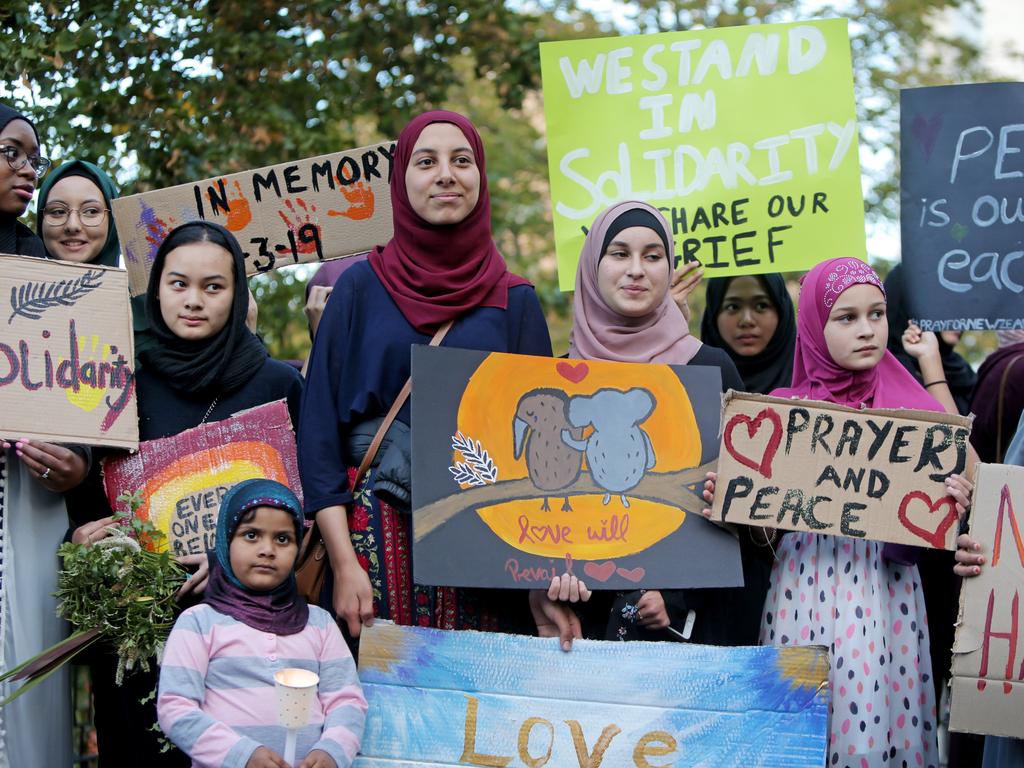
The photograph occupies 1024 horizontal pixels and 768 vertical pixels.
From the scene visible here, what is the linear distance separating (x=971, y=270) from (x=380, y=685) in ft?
8.50

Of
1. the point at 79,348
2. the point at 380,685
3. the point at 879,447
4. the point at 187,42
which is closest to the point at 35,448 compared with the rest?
the point at 79,348

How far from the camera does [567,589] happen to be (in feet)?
12.3

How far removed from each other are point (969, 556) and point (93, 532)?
100.0 inches

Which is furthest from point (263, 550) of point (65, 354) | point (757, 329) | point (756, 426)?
point (757, 329)

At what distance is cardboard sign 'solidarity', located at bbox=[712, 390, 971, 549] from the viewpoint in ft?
12.6

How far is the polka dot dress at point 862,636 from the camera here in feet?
12.8

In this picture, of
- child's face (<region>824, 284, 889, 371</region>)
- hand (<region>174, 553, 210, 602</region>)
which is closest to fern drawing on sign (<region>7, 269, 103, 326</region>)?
hand (<region>174, 553, 210, 602</region>)

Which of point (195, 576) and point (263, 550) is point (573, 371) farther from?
point (195, 576)

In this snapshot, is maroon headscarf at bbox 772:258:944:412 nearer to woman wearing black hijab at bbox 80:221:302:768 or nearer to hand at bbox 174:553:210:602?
woman wearing black hijab at bbox 80:221:302:768

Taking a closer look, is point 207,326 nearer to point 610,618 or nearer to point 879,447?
point 610,618

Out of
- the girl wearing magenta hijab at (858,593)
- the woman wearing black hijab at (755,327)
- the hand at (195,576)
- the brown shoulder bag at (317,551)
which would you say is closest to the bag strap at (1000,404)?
the girl wearing magenta hijab at (858,593)

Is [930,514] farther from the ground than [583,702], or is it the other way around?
[930,514]

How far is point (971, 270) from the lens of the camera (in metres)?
4.83

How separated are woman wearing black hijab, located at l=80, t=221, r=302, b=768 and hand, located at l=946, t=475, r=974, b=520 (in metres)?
2.06
